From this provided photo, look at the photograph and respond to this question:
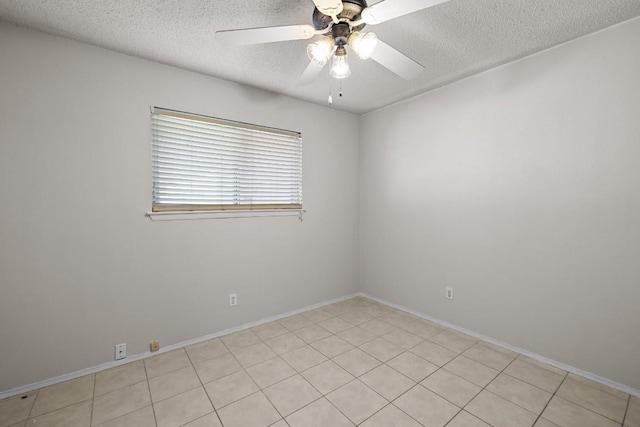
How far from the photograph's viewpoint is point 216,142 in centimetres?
270

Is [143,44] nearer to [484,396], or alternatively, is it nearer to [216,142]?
[216,142]

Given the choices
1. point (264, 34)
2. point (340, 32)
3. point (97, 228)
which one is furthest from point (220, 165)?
point (340, 32)

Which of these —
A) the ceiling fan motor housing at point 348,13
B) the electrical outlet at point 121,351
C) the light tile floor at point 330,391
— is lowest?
the light tile floor at point 330,391

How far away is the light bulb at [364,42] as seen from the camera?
1.39m

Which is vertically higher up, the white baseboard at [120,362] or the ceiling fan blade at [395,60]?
the ceiling fan blade at [395,60]

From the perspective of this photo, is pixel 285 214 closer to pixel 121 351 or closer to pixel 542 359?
pixel 121 351

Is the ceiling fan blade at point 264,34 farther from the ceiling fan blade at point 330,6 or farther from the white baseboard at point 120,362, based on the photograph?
the white baseboard at point 120,362

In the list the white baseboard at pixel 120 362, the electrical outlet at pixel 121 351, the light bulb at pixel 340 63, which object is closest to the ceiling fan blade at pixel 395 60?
the light bulb at pixel 340 63

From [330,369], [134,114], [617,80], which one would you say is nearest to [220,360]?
[330,369]

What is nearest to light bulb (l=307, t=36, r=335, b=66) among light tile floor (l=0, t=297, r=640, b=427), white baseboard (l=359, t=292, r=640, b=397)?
light tile floor (l=0, t=297, r=640, b=427)

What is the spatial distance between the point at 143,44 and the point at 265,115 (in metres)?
1.18

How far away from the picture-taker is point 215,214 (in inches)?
107

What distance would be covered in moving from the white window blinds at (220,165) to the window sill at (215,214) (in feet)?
0.14

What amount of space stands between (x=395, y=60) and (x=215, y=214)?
2.01 meters
